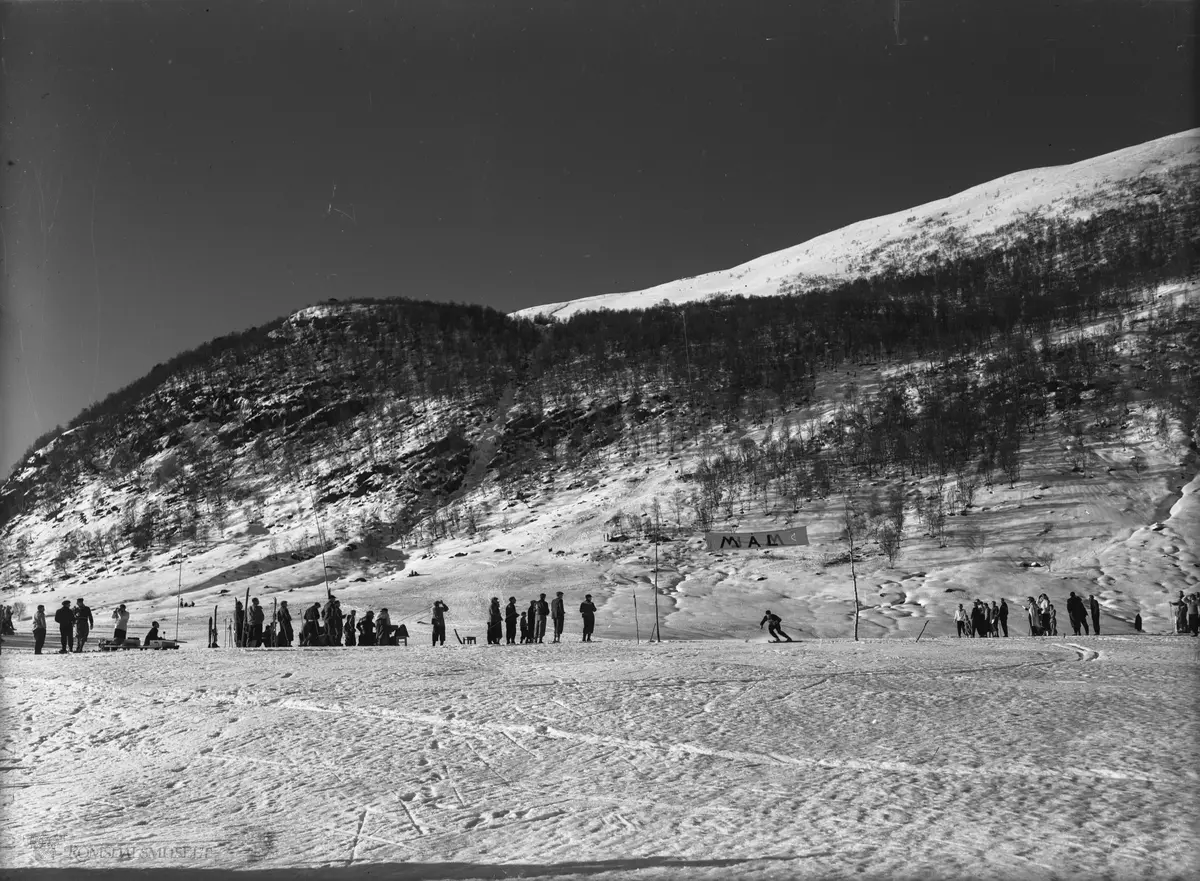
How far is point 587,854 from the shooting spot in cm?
507

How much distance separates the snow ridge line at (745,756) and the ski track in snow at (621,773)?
4cm

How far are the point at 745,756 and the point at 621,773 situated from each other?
122cm

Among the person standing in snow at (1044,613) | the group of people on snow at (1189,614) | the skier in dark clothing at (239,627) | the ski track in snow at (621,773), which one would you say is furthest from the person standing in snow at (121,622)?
the group of people on snow at (1189,614)

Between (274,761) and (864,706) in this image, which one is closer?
(274,761)

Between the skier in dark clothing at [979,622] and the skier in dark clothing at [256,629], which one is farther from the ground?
the skier in dark clothing at [256,629]

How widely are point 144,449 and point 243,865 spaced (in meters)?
102

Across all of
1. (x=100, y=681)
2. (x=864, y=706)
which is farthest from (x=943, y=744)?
(x=100, y=681)

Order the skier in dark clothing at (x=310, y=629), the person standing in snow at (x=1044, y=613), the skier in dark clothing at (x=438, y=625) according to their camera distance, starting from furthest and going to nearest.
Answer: the person standing in snow at (x=1044, y=613), the skier in dark clothing at (x=310, y=629), the skier in dark clothing at (x=438, y=625)

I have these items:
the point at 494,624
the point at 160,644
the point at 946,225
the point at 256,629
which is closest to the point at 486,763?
the point at 494,624

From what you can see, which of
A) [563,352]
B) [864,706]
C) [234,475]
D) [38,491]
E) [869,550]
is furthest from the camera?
[563,352]

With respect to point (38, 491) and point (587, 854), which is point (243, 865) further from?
point (38, 491)

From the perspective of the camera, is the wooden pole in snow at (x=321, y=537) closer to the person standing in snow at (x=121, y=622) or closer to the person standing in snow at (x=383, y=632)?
the person standing in snow at (x=121, y=622)

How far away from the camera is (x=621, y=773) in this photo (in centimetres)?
695

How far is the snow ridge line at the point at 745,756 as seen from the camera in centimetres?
644
